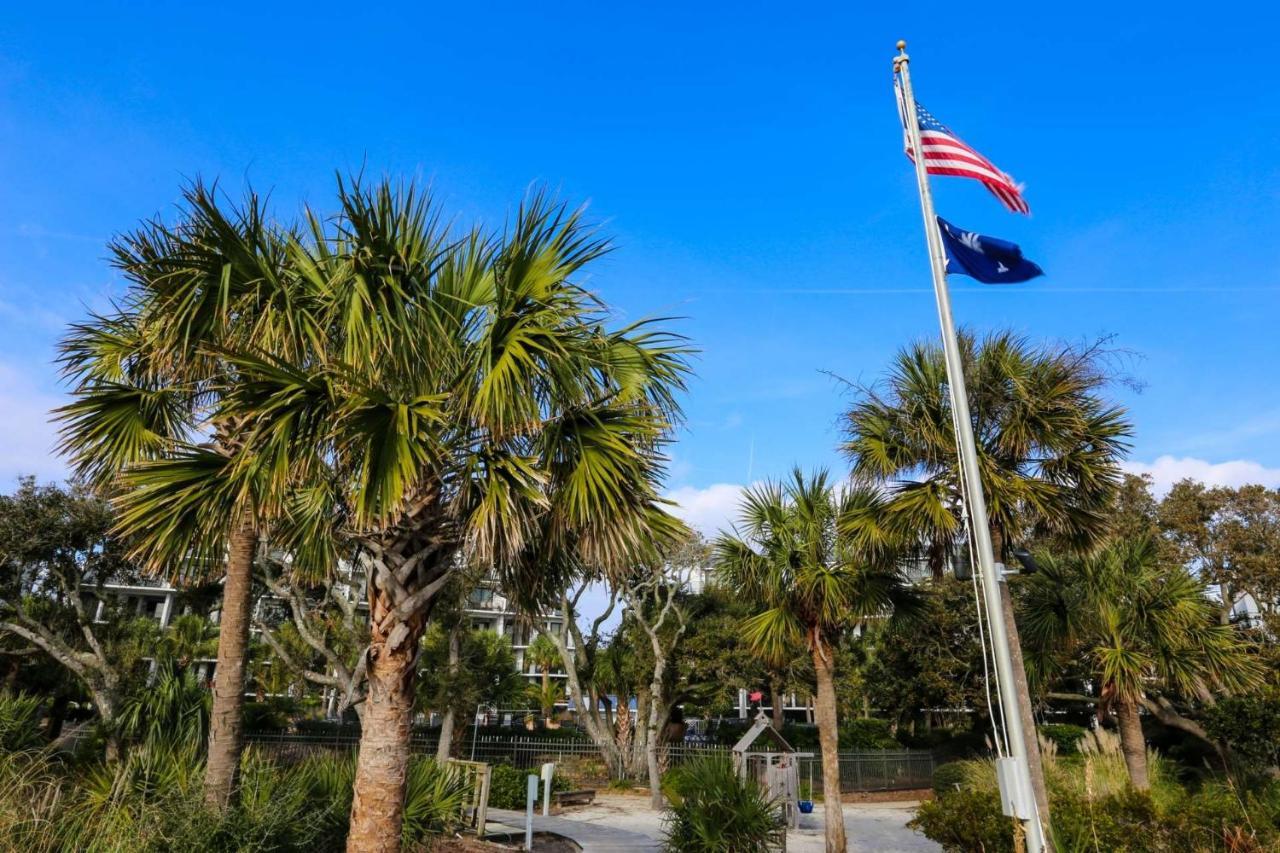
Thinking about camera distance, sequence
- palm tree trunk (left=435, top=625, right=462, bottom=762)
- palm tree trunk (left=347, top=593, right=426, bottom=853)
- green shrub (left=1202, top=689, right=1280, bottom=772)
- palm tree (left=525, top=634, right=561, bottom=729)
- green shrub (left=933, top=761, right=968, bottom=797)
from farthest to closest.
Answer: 1. palm tree (left=525, top=634, right=561, bottom=729)
2. palm tree trunk (left=435, top=625, right=462, bottom=762)
3. green shrub (left=933, top=761, right=968, bottom=797)
4. green shrub (left=1202, top=689, right=1280, bottom=772)
5. palm tree trunk (left=347, top=593, right=426, bottom=853)

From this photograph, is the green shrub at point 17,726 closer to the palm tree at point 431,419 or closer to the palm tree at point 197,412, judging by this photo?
the palm tree at point 197,412

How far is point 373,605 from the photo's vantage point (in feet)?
23.1

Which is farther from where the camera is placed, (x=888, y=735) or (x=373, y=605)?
(x=888, y=735)

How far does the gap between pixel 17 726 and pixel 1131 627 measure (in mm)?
16641

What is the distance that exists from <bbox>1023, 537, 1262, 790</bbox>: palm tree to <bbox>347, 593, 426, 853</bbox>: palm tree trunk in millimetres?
11539

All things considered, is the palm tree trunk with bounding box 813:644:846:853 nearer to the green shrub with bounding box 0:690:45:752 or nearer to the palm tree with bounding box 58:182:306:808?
the palm tree with bounding box 58:182:306:808

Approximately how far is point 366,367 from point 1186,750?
91.2ft

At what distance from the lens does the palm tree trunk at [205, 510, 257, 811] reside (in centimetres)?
762

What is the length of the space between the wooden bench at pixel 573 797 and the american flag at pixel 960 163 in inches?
681

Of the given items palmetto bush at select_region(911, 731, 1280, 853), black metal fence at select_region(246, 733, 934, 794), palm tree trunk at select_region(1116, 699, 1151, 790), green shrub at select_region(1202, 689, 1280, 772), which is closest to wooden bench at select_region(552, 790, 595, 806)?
black metal fence at select_region(246, 733, 934, 794)

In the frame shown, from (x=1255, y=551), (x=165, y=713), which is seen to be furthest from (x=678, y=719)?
(x=165, y=713)

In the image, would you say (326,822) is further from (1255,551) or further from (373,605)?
(1255,551)

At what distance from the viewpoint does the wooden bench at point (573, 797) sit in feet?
66.0

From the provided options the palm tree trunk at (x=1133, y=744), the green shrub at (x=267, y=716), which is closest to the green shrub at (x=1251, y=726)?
the palm tree trunk at (x=1133, y=744)
